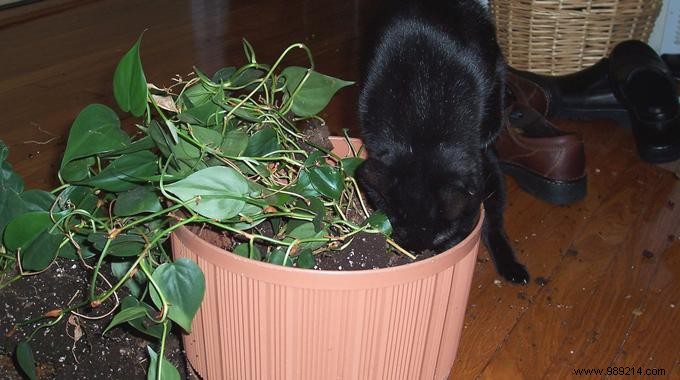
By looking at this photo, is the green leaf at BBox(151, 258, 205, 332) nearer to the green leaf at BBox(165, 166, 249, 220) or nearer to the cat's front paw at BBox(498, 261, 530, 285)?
the green leaf at BBox(165, 166, 249, 220)

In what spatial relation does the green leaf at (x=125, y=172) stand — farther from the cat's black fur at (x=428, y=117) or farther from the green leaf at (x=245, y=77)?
the cat's black fur at (x=428, y=117)

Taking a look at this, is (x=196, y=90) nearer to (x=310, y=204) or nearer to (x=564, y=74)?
(x=310, y=204)

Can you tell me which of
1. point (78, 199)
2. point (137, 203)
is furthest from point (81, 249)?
point (137, 203)

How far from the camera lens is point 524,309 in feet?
3.77

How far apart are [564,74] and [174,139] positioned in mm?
1485

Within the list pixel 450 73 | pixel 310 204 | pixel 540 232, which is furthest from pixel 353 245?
pixel 540 232

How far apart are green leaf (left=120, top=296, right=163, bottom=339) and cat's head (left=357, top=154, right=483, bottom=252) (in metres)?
0.30

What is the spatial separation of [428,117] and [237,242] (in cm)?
34

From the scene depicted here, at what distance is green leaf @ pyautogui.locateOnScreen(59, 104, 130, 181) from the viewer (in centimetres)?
69

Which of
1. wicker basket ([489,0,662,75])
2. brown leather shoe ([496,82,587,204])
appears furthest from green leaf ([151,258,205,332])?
wicker basket ([489,0,662,75])

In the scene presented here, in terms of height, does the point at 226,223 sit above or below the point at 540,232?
above

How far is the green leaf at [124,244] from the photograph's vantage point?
0.67 meters

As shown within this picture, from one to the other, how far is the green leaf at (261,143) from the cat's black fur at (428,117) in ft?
0.43

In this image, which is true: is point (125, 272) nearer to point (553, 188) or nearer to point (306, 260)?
point (306, 260)
